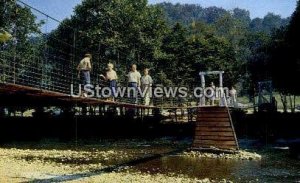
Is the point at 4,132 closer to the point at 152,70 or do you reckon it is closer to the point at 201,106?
the point at 152,70

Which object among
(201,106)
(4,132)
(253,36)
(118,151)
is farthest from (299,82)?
(253,36)

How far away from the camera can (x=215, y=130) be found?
22.2 metres

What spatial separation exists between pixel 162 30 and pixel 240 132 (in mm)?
16789

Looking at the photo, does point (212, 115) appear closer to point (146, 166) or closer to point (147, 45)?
point (146, 166)

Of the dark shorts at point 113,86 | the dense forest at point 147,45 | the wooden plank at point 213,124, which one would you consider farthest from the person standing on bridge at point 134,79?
the dense forest at point 147,45

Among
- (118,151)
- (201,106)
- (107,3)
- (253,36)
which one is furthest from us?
(253,36)

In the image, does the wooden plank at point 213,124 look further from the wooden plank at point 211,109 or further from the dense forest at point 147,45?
the dense forest at point 147,45

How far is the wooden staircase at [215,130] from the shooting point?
71.4 ft

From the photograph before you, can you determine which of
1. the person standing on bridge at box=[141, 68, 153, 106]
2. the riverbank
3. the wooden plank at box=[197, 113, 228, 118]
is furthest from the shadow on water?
the person standing on bridge at box=[141, 68, 153, 106]

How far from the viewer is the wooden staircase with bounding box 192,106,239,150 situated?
71.4 feet

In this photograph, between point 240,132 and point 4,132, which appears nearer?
point 240,132

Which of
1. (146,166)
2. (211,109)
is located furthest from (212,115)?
(146,166)

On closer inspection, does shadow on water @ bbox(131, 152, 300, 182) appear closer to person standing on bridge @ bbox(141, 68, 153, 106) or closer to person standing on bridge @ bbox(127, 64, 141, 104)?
person standing on bridge @ bbox(141, 68, 153, 106)

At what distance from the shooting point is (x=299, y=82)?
30719 mm
